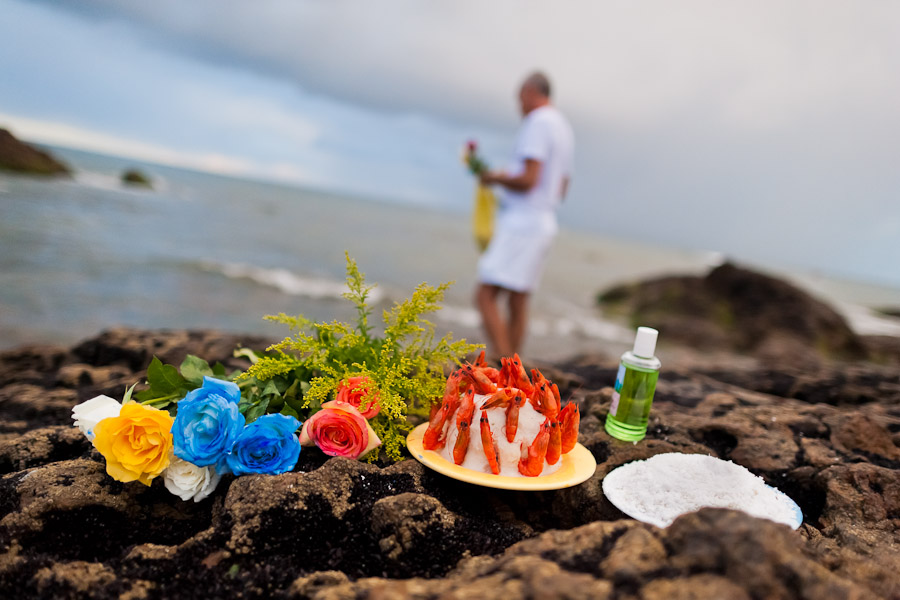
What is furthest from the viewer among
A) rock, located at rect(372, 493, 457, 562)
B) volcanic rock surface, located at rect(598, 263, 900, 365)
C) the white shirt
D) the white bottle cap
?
volcanic rock surface, located at rect(598, 263, 900, 365)

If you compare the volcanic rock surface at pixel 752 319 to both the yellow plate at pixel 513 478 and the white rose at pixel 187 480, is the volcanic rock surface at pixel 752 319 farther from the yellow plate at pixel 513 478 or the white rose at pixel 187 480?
the white rose at pixel 187 480

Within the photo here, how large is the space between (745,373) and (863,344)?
8208 mm

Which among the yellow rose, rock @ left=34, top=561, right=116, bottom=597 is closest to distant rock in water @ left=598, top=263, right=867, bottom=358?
the yellow rose

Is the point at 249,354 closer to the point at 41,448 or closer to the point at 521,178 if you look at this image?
the point at 41,448

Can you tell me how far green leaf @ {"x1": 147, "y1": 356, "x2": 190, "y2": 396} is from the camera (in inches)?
87.7

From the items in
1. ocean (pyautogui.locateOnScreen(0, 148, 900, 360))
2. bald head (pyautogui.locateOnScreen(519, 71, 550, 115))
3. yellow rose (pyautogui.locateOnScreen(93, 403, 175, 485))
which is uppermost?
bald head (pyautogui.locateOnScreen(519, 71, 550, 115))

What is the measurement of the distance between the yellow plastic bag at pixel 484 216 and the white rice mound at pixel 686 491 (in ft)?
16.3

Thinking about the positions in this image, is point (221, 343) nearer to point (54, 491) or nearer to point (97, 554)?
point (54, 491)

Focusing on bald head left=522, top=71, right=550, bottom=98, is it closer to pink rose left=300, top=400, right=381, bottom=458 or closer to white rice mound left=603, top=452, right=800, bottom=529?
white rice mound left=603, top=452, right=800, bottom=529

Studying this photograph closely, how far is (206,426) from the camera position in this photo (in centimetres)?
187

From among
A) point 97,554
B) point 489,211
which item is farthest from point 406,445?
point 489,211

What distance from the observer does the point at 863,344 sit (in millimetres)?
10789

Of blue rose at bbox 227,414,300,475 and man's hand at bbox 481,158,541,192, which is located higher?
man's hand at bbox 481,158,541,192

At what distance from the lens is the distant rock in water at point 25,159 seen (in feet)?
33.5
